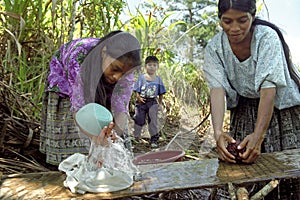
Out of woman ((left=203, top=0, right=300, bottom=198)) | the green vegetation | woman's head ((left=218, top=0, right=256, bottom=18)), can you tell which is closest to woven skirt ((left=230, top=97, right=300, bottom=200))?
woman ((left=203, top=0, right=300, bottom=198))

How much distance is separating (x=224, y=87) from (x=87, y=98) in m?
0.74

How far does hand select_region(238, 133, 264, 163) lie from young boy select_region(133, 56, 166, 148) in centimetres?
223

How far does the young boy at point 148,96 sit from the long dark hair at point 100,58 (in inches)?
85.4

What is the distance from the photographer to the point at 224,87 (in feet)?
6.29

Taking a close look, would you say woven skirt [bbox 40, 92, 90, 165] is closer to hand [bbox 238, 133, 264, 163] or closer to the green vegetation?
the green vegetation

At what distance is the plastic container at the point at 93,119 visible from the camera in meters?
1.50

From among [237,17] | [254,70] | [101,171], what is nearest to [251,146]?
[254,70]

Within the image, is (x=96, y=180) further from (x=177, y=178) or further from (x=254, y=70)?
(x=254, y=70)

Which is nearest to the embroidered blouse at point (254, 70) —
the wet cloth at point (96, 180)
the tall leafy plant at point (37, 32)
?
the wet cloth at point (96, 180)

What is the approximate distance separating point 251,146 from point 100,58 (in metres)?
0.87

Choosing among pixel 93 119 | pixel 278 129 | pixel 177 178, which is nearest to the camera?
pixel 93 119

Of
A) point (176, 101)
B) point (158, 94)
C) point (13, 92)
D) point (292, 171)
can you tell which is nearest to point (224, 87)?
point (292, 171)

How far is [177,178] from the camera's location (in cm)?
162

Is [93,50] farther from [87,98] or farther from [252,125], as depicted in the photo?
[252,125]
